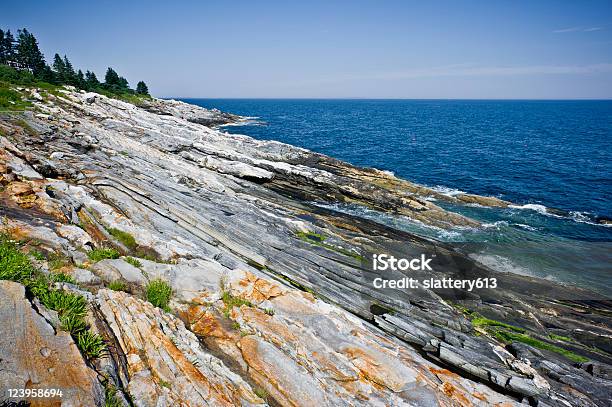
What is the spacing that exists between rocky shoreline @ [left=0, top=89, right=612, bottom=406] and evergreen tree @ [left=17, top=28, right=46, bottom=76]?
7049 centimetres

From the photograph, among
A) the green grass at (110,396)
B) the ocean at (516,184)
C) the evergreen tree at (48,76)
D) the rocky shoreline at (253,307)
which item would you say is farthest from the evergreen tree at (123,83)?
the green grass at (110,396)

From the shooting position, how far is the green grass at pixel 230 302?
44.2 ft

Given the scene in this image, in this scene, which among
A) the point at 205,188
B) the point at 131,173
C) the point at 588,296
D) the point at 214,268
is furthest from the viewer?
the point at 205,188

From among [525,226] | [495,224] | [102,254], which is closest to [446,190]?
[495,224]

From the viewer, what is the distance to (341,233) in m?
30.3

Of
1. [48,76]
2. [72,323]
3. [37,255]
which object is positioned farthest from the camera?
[48,76]

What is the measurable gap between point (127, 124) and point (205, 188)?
28615 mm

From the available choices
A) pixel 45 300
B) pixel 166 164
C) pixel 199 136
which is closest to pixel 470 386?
pixel 45 300

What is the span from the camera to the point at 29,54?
8544 cm

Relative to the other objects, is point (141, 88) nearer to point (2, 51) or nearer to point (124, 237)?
point (2, 51)

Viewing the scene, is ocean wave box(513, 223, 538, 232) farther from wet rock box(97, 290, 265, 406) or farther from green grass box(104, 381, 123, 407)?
green grass box(104, 381, 123, 407)

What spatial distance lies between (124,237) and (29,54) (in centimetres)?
10599

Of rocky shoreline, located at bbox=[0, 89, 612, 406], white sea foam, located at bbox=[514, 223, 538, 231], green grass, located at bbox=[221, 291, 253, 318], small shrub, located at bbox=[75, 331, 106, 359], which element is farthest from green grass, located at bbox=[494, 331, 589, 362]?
small shrub, located at bbox=[75, 331, 106, 359]

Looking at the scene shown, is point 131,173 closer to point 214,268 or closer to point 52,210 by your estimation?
point 52,210
